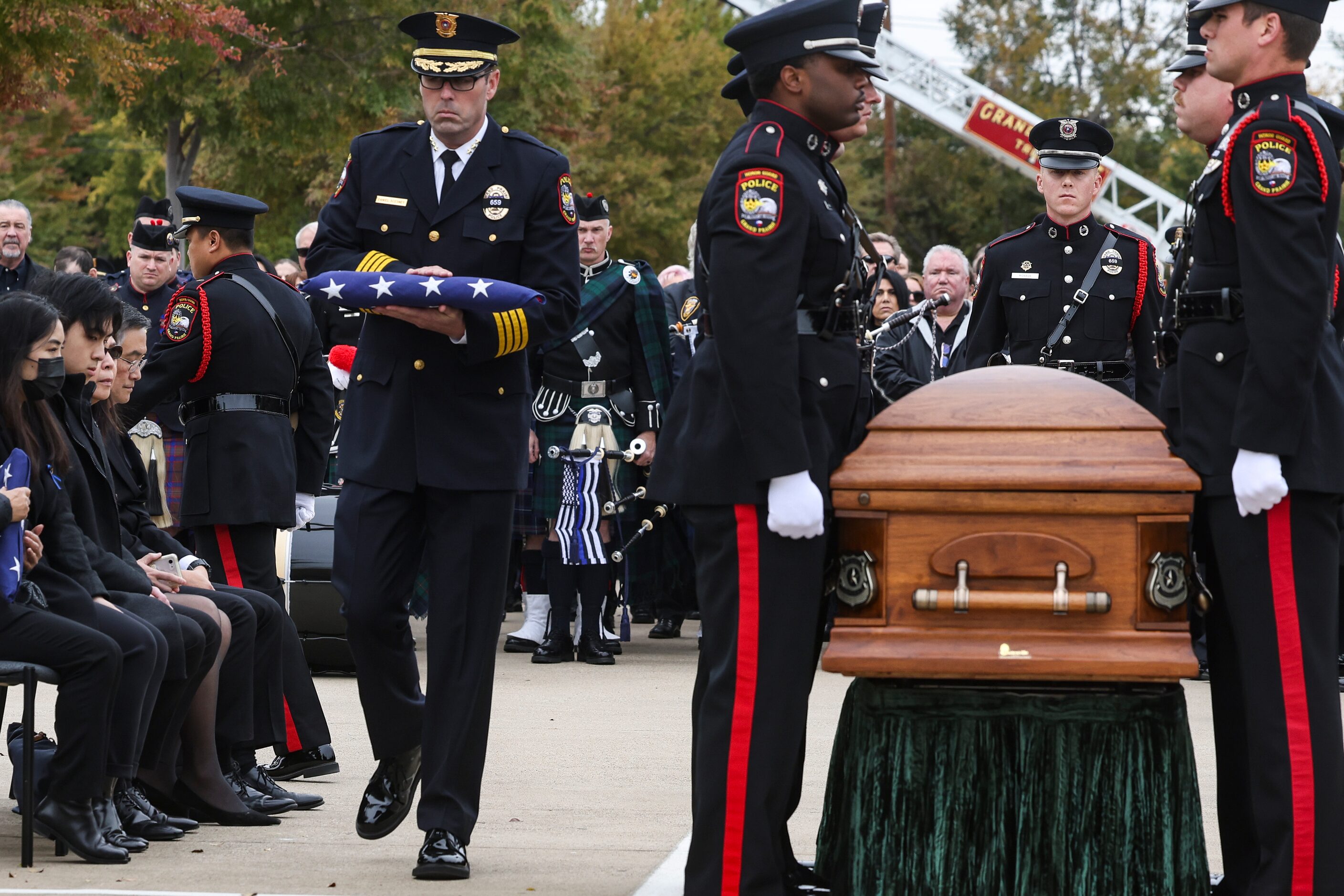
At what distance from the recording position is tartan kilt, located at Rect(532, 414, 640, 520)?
10375mm

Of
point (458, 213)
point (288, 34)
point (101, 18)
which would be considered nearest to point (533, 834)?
point (458, 213)

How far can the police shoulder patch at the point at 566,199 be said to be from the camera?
17.5 feet

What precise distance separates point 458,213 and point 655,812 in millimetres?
2035

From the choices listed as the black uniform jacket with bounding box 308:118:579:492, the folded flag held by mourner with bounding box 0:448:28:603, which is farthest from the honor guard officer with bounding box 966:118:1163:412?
the folded flag held by mourner with bounding box 0:448:28:603

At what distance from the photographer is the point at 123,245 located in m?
37.3

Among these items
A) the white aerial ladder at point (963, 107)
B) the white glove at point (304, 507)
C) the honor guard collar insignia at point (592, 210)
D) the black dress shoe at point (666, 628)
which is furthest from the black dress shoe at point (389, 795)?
the white aerial ladder at point (963, 107)

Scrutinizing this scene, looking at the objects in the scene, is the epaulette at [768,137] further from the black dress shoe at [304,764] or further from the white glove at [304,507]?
the white glove at [304,507]

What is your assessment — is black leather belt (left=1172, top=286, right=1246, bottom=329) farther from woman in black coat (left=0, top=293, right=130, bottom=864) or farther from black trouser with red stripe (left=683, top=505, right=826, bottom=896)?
woman in black coat (left=0, top=293, right=130, bottom=864)

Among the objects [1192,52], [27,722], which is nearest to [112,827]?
[27,722]

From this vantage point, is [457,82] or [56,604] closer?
[457,82]

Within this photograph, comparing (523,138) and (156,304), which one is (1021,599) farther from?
(156,304)

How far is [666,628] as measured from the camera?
11.8m

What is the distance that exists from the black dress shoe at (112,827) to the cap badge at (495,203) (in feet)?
6.52

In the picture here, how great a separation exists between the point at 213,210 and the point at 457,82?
2275 mm
